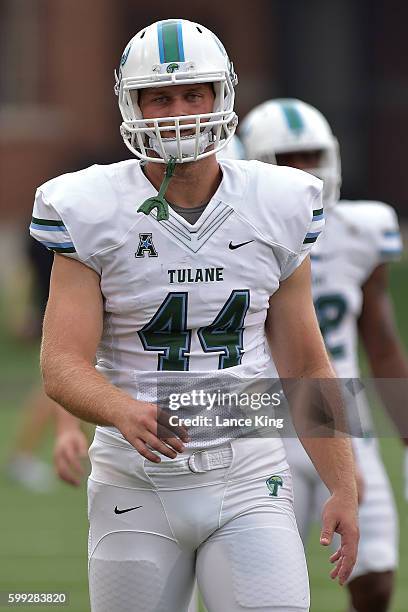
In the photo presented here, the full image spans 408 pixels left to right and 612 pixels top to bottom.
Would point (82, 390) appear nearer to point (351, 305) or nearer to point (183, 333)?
point (183, 333)

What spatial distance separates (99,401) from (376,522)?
2108 mm

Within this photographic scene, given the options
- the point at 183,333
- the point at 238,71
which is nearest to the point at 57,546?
the point at 183,333

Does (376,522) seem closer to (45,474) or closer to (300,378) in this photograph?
(300,378)

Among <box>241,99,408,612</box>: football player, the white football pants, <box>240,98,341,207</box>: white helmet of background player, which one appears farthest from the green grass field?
the white football pants

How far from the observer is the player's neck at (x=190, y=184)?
356 cm

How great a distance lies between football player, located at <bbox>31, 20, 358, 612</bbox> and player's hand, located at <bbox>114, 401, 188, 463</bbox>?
0.71 ft

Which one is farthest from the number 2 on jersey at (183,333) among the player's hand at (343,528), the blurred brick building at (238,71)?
the blurred brick building at (238,71)

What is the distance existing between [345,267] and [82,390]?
207 cm

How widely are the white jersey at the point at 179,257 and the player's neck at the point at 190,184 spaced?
0.13 ft

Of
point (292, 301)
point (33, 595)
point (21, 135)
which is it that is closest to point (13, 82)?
point (21, 135)

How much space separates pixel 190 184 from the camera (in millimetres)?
3570

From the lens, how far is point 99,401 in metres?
3.26

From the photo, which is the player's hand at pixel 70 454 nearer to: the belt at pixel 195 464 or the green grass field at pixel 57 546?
the belt at pixel 195 464

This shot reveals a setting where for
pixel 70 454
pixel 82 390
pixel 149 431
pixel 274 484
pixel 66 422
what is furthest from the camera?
pixel 66 422
